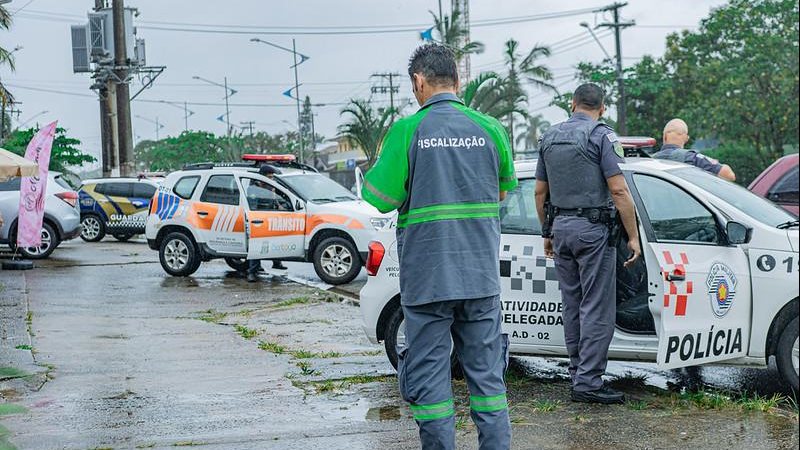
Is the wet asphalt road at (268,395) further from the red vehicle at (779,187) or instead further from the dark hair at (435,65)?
the red vehicle at (779,187)

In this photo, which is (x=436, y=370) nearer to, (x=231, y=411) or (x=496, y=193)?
(x=496, y=193)

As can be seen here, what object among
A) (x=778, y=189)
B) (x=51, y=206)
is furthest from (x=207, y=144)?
(x=778, y=189)

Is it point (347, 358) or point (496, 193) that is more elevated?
point (496, 193)

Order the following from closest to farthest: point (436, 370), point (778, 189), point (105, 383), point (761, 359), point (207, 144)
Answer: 1. point (436, 370)
2. point (761, 359)
3. point (105, 383)
4. point (778, 189)
5. point (207, 144)

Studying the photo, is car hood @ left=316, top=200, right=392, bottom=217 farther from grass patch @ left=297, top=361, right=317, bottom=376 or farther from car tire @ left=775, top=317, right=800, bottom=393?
car tire @ left=775, top=317, right=800, bottom=393

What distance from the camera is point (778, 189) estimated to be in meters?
10.2

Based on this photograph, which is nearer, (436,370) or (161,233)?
(436,370)

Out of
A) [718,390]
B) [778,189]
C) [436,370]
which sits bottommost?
[718,390]

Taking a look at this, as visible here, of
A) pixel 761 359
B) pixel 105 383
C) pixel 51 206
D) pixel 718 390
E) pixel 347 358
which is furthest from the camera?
pixel 51 206

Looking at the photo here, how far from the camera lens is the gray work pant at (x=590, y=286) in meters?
6.11

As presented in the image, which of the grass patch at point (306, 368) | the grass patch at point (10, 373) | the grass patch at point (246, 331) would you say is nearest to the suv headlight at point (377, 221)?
the grass patch at point (246, 331)

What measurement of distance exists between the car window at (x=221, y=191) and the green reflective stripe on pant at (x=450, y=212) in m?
10.6

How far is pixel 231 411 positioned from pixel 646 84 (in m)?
45.7

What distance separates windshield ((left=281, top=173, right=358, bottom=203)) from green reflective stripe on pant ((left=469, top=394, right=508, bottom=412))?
400 inches
